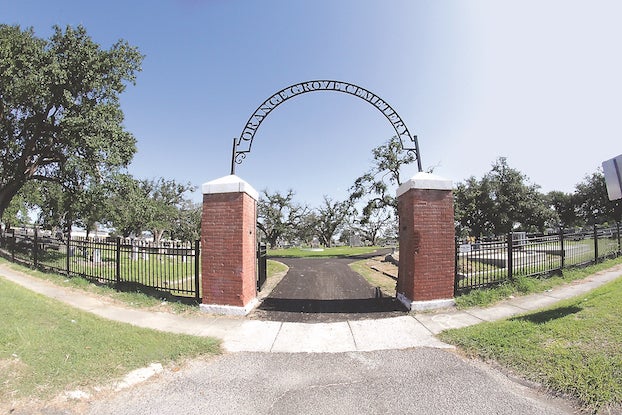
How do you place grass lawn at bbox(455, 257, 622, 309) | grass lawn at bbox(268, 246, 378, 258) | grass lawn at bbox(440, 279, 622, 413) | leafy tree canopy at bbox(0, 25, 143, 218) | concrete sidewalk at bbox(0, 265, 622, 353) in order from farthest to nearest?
grass lawn at bbox(268, 246, 378, 258) → leafy tree canopy at bbox(0, 25, 143, 218) → grass lawn at bbox(455, 257, 622, 309) → concrete sidewalk at bbox(0, 265, 622, 353) → grass lawn at bbox(440, 279, 622, 413)

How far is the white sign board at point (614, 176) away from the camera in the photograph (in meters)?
4.53

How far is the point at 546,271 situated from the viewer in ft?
28.0

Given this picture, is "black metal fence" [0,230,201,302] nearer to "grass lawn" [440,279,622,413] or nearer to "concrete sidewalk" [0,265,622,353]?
"concrete sidewalk" [0,265,622,353]

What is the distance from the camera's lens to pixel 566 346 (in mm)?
4023

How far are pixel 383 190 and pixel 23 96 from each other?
911 inches

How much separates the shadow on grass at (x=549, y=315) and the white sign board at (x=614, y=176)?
2108mm

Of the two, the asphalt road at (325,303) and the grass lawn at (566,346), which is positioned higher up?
the grass lawn at (566,346)

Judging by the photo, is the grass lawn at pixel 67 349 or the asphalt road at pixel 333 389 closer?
the asphalt road at pixel 333 389

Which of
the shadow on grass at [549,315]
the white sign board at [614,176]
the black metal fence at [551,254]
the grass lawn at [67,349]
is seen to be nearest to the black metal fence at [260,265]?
the grass lawn at [67,349]

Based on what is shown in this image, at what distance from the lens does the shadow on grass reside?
5045 mm

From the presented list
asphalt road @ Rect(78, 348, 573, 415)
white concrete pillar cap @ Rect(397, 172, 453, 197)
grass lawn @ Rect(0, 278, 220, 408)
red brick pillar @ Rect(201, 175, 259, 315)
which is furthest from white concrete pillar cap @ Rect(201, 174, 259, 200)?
white concrete pillar cap @ Rect(397, 172, 453, 197)

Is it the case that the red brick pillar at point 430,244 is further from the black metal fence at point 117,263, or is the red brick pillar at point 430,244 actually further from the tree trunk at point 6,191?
the tree trunk at point 6,191

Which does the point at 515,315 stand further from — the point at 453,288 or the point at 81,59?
the point at 81,59

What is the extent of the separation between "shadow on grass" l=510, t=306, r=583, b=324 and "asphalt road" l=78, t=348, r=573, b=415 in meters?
1.93
